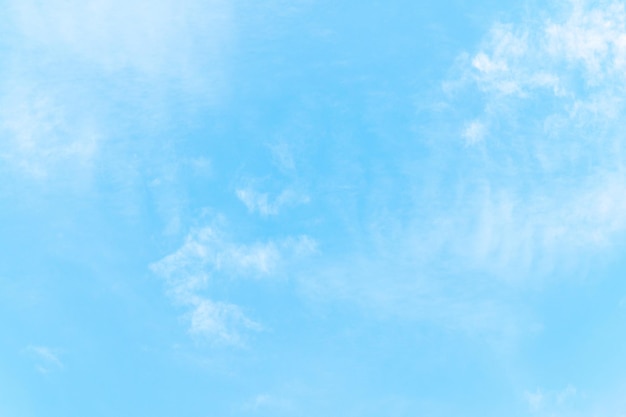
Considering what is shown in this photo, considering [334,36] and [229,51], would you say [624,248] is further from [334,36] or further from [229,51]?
[229,51]

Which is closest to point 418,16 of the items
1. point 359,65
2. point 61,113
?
point 359,65

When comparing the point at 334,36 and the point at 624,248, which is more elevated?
the point at 334,36

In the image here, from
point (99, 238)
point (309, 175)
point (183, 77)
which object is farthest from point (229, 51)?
point (99, 238)

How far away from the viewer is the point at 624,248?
7244 cm

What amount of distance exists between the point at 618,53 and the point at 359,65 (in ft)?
85.6

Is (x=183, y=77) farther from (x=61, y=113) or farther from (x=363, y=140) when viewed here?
(x=363, y=140)

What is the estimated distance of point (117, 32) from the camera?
75.6 m

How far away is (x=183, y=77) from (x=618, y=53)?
44.7 meters

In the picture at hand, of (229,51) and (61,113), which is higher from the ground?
(229,51)

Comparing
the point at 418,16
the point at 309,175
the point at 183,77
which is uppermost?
the point at 418,16

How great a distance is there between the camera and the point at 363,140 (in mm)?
74375

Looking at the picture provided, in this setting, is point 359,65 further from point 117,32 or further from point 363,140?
point 117,32

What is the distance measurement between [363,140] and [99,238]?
29384mm

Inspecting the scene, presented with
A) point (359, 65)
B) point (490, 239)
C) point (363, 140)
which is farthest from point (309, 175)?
point (490, 239)
